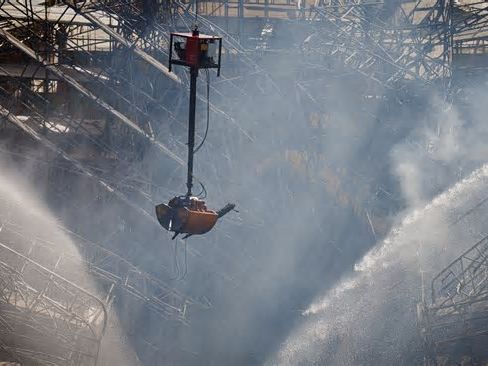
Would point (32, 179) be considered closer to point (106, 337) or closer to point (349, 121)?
point (106, 337)

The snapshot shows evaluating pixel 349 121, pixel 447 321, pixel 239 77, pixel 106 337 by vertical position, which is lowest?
pixel 106 337

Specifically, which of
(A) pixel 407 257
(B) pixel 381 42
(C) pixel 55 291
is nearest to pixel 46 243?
(C) pixel 55 291

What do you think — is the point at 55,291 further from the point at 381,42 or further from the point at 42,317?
the point at 381,42

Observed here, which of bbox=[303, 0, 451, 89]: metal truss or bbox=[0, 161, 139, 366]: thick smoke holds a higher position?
bbox=[303, 0, 451, 89]: metal truss

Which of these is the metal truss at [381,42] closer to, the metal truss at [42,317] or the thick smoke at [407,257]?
the thick smoke at [407,257]

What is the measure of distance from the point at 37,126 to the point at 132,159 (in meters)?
3.31

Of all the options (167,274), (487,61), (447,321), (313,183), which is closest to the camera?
(447,321)

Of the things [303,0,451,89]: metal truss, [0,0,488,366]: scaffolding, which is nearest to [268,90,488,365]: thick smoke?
[0,0,488,366]: scaffolding

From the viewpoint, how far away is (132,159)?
1030 inches

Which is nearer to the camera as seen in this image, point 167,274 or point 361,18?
point 167,274

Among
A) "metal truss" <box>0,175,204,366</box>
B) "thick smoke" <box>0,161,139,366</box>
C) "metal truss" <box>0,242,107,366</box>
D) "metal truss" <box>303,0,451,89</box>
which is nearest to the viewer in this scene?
"metal truss" <box>0,242,107,366</box>

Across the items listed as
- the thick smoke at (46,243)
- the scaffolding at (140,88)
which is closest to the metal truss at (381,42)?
the scaffolding at (140,88)

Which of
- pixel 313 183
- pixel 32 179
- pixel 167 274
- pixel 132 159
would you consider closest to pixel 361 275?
pixel 313 183

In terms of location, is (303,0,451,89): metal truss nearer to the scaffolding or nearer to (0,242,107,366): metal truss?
the scaffolding
